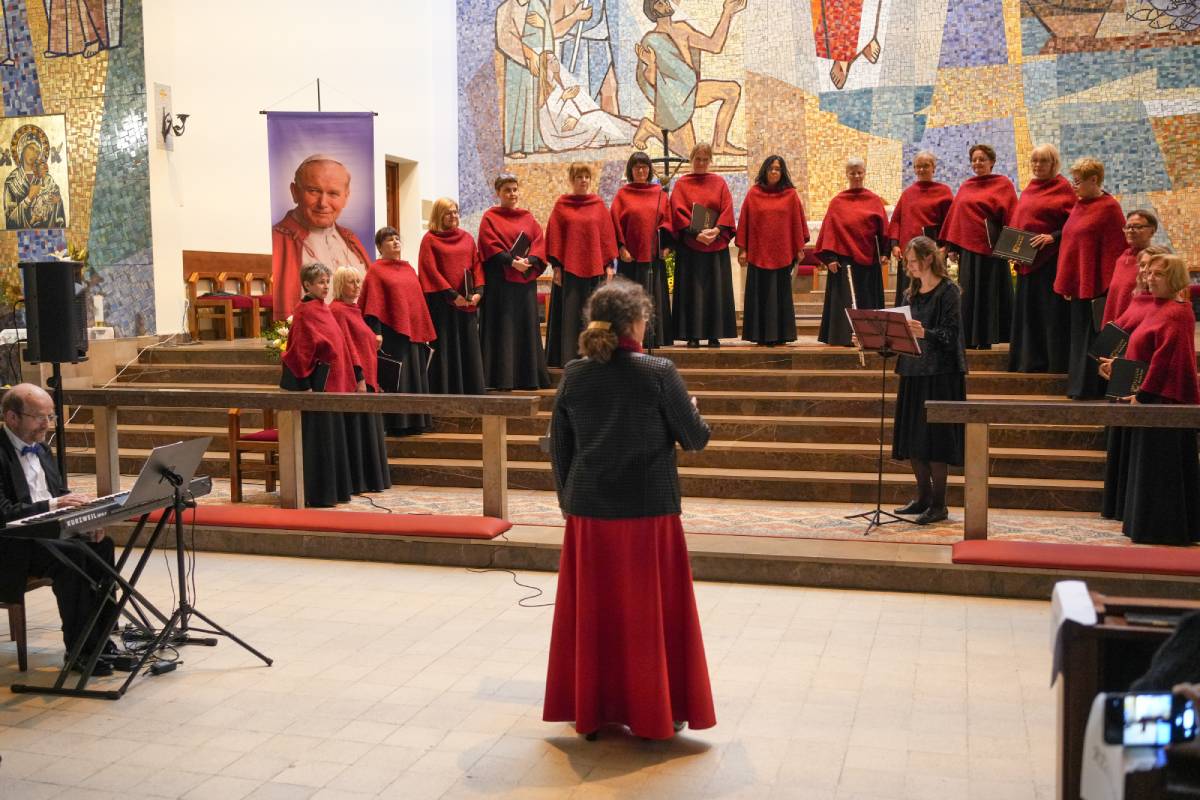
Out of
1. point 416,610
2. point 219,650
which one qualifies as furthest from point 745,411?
point 219,650

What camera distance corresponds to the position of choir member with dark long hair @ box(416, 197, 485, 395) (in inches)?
380

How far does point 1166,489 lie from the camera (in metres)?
6.73

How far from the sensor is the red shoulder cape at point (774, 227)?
10.5m

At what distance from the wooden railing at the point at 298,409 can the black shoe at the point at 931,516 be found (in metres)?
2.48

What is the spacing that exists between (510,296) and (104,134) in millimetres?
5943

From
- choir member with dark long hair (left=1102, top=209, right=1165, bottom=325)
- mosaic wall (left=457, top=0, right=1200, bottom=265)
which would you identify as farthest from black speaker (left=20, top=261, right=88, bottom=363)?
mosaic wall (left=457, top=0, right=1200, bottom=265)

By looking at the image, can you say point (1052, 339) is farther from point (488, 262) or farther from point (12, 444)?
point (12, 444)

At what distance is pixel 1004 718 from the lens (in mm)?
4551

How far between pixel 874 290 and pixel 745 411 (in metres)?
2.02

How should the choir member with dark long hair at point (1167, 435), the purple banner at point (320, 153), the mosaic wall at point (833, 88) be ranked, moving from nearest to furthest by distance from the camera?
1. the choir member with dark long hair at point (1167, 435)
2. the purple banner at point (320, 153)
3. the mosaic wall at point (833, 88)

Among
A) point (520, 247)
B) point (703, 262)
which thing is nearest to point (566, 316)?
point (520, 247)

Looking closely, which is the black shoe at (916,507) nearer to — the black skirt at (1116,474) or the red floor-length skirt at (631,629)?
the black skirt at (1116,474)

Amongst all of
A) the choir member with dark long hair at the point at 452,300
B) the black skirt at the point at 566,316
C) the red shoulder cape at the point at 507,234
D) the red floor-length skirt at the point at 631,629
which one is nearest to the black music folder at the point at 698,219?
the black skirt at the point at 566,316

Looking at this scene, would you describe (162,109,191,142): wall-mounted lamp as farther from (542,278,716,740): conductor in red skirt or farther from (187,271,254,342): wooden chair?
(542,278,716,740): conductor in red skirt
